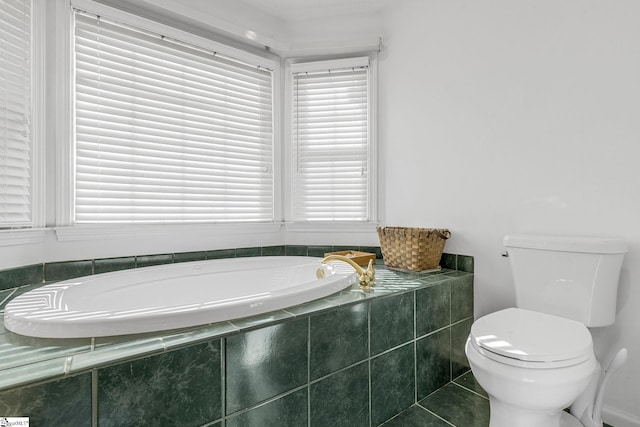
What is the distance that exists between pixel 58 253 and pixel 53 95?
0.85 meters

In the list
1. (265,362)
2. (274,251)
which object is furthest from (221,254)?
(265,362)

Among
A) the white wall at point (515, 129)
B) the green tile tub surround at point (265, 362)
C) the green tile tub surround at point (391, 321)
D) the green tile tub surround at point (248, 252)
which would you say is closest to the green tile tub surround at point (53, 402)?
the green tile tub surround at point (265, 362)

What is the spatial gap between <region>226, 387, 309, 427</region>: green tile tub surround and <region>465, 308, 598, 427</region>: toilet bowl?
0.66m


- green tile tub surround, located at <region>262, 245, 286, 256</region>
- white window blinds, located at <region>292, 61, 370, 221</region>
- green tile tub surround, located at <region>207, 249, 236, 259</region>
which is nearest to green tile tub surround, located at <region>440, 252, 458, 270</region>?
white window blinds, located at <region>292, 61, 370, 221</region>

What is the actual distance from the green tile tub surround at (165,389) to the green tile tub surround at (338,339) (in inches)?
15.0

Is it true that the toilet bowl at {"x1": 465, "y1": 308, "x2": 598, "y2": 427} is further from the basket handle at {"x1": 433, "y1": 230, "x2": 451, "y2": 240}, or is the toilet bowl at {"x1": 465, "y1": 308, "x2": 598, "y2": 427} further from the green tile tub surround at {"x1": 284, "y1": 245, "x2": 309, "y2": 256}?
the green tile tub surround at {"x1": 284, "y1": 245, "x2": 309, "y2": 256}

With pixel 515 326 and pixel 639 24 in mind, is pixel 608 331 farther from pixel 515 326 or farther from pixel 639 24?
pixel 639 24

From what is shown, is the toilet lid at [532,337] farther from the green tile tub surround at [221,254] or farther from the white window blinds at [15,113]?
the white window blinds at [15,113]

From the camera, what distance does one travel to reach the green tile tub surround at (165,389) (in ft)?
2.91

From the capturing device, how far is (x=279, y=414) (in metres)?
1.19

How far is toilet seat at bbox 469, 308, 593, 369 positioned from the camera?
1119 millimetres

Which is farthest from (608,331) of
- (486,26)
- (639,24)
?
(486,26)

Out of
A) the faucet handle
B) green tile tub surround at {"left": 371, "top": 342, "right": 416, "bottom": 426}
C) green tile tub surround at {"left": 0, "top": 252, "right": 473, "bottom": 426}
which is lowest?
green tile tub surround at {"left": 371, "top": 342, "right": 416, "bottom": 426}

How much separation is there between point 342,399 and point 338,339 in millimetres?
248
